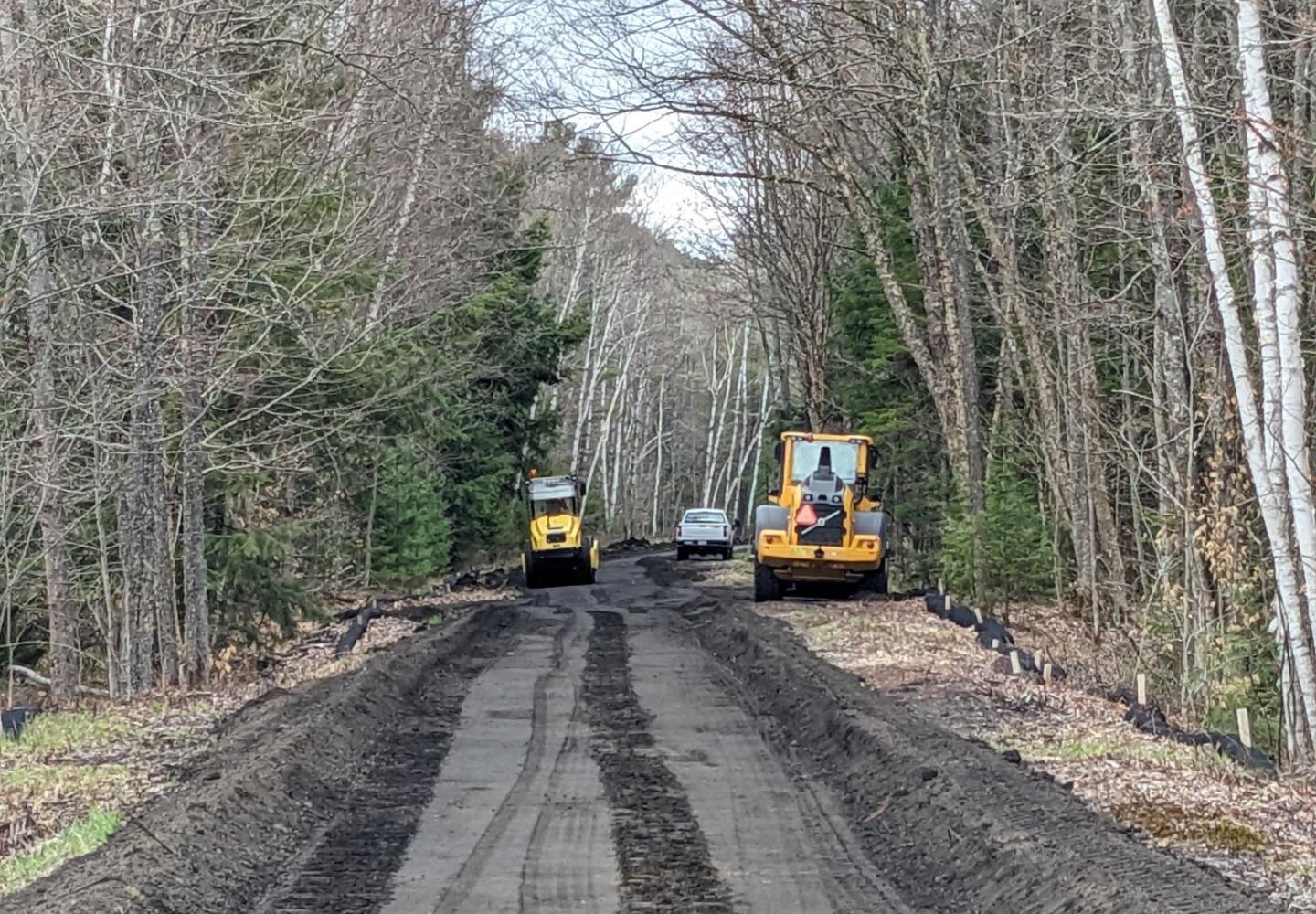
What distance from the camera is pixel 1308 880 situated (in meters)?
7.39

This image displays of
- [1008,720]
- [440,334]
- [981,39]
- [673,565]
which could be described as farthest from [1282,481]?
[673,565]

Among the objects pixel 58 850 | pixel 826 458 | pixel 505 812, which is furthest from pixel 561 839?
pixel 826 458

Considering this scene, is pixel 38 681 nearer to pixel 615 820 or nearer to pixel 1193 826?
pixel 615 820

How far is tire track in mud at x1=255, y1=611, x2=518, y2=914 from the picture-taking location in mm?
7809

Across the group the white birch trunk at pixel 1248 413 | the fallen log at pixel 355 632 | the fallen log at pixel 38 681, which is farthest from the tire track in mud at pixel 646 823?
the fallen log at pixel 38 681

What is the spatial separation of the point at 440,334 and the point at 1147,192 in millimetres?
17583

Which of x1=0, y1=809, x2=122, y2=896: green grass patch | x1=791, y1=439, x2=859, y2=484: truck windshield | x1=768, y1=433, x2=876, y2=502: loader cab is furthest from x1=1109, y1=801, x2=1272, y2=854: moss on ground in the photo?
x1=791, y1=439, x2=859, y2=484: truck windshield

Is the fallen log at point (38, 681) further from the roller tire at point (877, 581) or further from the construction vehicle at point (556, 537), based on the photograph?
the construction vehicle at point (556, 537)

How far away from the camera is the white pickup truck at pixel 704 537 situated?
182 ft

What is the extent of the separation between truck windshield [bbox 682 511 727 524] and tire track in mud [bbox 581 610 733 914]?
39660 mm

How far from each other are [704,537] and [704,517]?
85 centimetres

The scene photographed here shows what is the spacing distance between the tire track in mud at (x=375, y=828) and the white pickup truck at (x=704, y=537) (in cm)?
4031

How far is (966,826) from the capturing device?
8.73 m

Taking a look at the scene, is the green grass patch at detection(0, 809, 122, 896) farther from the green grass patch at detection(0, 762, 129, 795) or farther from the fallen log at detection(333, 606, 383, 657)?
the fallen log at detection(333, 606, 383, 657)
